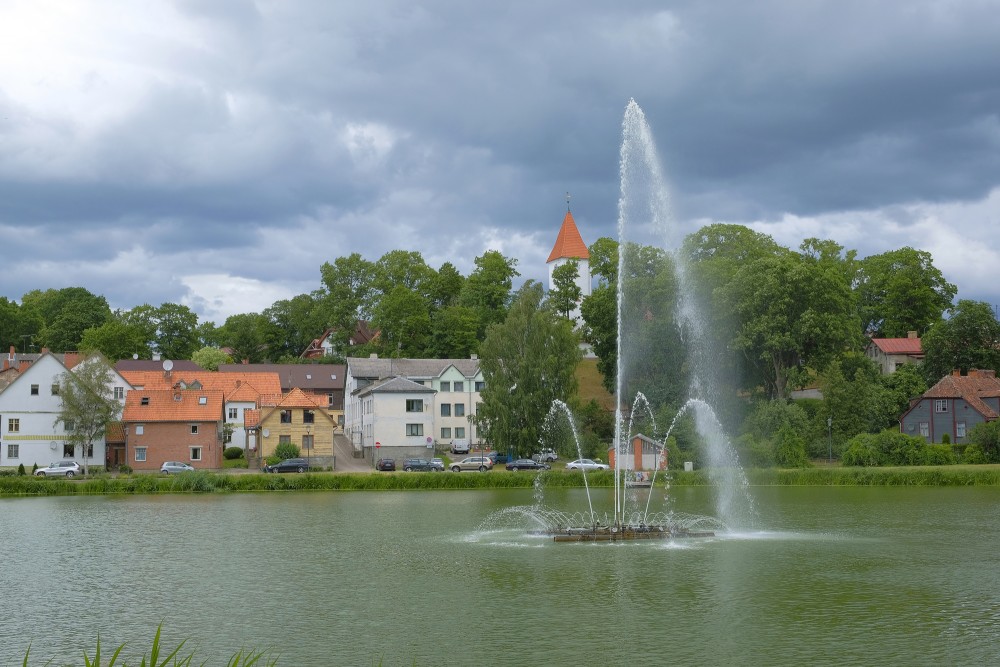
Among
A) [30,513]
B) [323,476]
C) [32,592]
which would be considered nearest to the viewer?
[32,592]

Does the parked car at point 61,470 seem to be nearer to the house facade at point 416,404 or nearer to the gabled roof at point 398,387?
the house facade at point 416,404

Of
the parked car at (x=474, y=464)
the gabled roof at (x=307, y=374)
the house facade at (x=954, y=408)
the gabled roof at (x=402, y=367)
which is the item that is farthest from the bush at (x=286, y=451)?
the house facade at (x=954, y=408)

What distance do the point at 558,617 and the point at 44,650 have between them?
38.0 feet

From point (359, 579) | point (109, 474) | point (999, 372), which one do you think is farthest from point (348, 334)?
point (359, 579)

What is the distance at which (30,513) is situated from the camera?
169 feet

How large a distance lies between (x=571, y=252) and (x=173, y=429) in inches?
3193

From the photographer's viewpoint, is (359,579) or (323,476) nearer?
(359,579)

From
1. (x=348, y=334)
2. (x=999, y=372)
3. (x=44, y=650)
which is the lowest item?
(x=44, y=650)

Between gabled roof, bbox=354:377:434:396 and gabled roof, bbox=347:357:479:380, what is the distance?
6233 mm

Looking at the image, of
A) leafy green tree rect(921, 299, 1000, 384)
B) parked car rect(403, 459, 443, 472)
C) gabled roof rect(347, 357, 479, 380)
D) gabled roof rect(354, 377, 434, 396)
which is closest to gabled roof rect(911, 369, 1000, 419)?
leafy green tree rect(921, 299, 1000, 384)

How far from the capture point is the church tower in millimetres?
144375

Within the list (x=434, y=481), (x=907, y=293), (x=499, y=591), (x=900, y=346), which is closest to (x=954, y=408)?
(x=900, y=346)

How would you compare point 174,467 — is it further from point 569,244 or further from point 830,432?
point 569,244

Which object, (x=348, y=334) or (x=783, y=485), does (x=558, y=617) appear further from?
(x=348, y=334)
